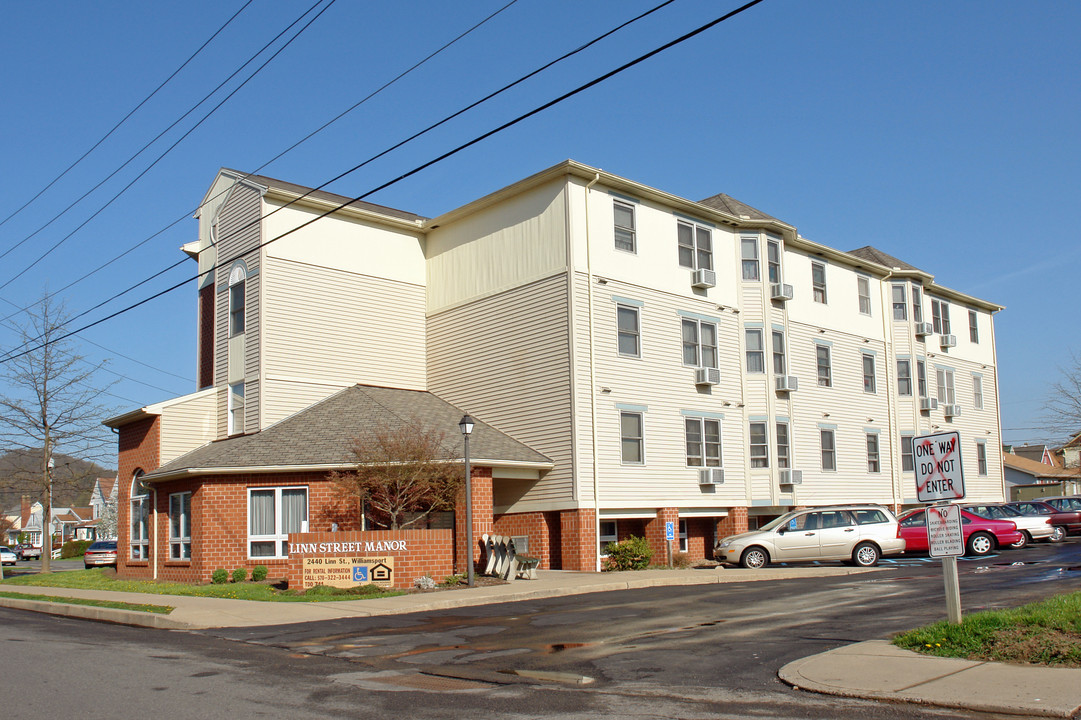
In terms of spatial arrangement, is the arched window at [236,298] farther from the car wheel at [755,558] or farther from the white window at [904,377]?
the white window at [904,377]

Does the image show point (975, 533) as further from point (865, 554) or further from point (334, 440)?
point (334, 440)

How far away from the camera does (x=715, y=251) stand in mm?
31531

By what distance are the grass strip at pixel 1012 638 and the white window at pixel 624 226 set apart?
18.8 meters

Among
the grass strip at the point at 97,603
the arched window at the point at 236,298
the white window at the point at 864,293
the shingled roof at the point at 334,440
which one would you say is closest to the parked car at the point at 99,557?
the shingled roof at the point at 334,440

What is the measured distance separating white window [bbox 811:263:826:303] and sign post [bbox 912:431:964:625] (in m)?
25.8

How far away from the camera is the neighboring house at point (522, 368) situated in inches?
1040

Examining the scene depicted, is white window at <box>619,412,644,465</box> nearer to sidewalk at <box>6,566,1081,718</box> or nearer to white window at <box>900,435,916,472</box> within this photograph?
sidewalk at <box>6,566,1081,718</box>

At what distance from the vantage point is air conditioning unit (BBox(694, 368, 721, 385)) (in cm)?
3005

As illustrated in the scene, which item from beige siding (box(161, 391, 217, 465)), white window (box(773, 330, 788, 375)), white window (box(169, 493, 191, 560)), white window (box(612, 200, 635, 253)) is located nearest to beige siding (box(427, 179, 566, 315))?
white window (box(612, 200, 635, 253))

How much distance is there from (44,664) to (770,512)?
2496cm

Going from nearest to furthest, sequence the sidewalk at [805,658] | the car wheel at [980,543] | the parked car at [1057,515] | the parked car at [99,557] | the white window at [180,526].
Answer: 1. the sidewalk at [805,658]
2. the white window at [180,526]
3. the car wheel at [980,543]
4. the parked car at [1057,515]
5. the parked car at [99,557]

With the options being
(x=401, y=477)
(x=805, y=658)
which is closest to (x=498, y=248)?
(x=401, y=477)

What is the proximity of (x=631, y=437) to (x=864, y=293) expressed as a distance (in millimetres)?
15596

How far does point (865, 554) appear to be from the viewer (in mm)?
25578
